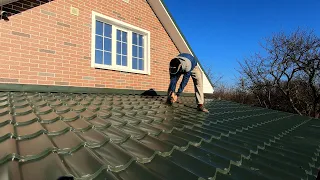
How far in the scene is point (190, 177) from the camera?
1534mm

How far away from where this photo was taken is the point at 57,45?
5844mm

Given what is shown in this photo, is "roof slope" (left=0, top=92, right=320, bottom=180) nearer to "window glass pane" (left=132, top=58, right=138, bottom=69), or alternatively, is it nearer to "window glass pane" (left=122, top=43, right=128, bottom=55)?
"window glass pane" (left=122, top=43, right=128, bottom=55)

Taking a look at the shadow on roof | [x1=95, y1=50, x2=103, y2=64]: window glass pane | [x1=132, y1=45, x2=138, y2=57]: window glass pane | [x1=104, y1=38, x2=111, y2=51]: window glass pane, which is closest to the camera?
the shadow on roof

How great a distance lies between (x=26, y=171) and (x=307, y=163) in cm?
289

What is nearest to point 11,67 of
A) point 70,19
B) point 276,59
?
point 70,19

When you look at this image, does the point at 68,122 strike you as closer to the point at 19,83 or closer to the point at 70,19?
the point at 19,83

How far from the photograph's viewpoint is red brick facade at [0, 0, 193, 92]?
5.11 meters

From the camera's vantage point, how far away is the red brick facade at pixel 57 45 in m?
5.11

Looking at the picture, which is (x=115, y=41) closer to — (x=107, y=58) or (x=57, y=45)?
(x=107, y=58)

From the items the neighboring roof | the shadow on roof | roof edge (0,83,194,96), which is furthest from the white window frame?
the shadow on roof

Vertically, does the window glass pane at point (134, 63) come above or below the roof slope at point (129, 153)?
above

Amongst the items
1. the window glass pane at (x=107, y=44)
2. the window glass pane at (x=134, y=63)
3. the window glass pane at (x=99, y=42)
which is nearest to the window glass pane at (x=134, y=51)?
the window glass pane at (x=134, y=63)

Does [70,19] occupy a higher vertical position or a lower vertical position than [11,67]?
higher

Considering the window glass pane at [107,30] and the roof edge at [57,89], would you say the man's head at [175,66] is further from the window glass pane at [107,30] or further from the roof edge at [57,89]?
the window glass pane at [107,30]
